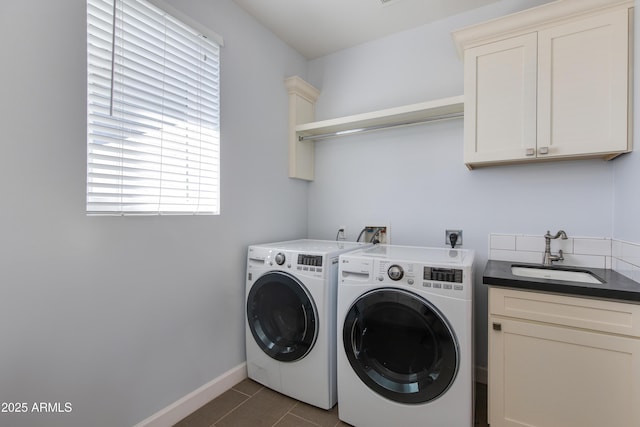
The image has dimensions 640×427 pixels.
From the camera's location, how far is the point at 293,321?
188 cm

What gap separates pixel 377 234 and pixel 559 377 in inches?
55.8

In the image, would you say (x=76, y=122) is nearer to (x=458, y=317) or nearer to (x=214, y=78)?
(x=214, y=78)

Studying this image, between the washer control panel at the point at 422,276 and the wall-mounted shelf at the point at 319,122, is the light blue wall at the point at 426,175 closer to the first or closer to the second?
the wall-mounted shelf at the point at 319,122

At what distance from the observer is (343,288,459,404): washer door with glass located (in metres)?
1.40

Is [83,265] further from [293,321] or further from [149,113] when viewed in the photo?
[293,321]

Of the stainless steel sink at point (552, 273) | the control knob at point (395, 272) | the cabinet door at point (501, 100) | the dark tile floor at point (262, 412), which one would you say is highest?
the cabinet door at point (501, 100)

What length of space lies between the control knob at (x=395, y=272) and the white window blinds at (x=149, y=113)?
120cm

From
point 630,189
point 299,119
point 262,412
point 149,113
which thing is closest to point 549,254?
point 630,189

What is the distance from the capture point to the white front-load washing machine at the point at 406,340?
1.38 metres

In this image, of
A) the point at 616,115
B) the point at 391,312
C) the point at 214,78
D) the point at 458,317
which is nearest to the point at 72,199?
the point at 214,78

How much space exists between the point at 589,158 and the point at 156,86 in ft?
8.50

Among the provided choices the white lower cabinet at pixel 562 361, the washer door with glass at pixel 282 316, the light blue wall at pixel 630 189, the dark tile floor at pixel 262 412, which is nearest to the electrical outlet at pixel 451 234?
the white lower cabinet at pixel 562 361

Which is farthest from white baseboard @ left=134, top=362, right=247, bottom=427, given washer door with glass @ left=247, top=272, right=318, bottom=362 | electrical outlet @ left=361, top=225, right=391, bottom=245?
electrical outlet @ left=361, top=225, right=391, bottom=245

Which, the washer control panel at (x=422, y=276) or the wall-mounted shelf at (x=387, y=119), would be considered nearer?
the washer control panel at (x=422, y=276)
